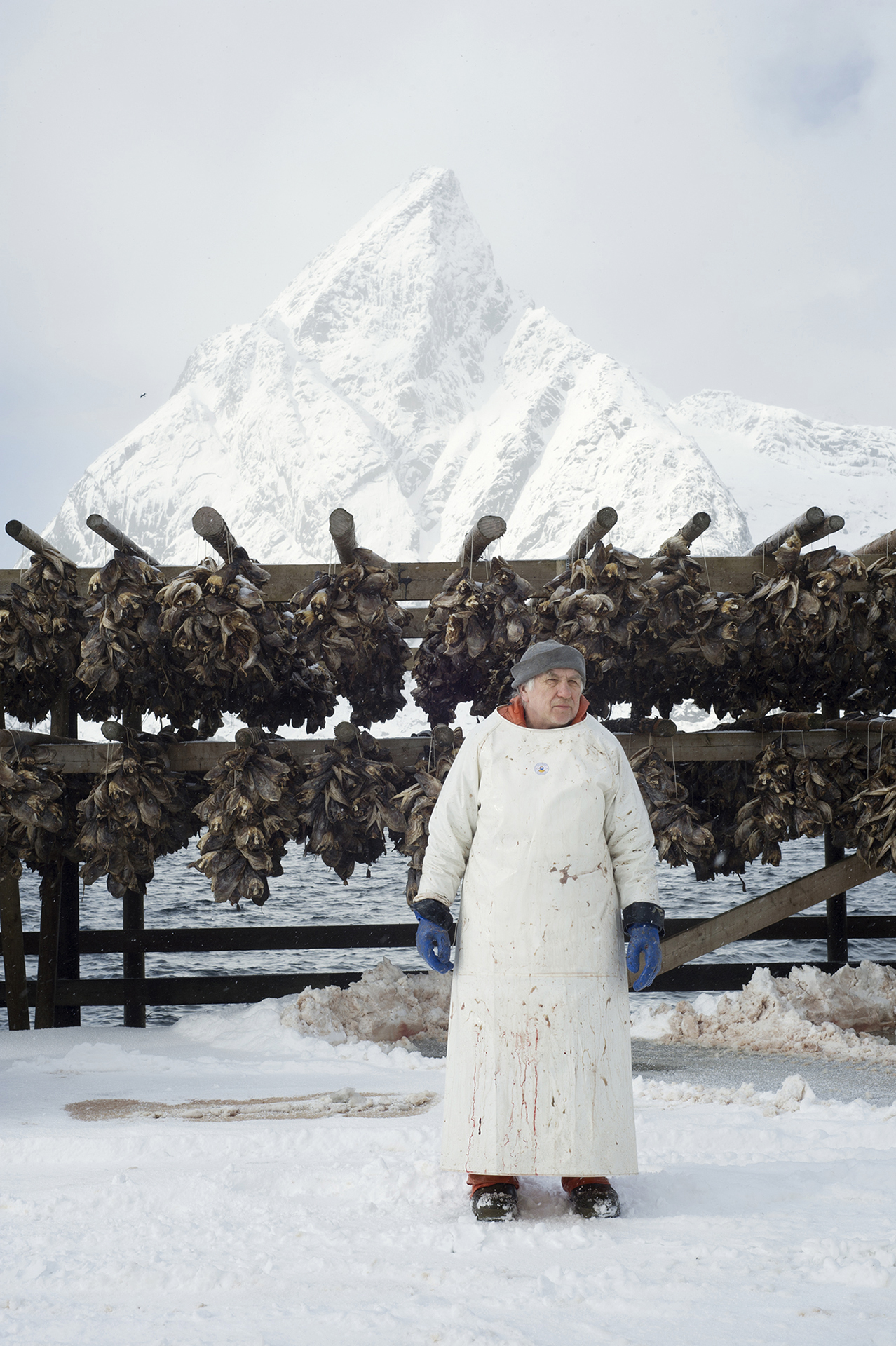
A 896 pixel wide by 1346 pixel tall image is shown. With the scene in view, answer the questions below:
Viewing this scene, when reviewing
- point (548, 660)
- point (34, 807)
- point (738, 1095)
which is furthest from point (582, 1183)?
point (34, 807)

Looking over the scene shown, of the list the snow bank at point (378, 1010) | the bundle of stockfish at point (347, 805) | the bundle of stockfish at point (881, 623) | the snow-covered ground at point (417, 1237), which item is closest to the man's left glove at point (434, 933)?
the snow-covered ground at point (417, 1237)

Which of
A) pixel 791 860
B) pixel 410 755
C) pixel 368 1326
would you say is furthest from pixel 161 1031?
pixel 791 860

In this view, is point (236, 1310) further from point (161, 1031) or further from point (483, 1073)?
point (161, 1031)

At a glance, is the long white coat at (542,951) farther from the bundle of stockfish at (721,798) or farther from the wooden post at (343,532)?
the bundle of stockfish at (721,798)

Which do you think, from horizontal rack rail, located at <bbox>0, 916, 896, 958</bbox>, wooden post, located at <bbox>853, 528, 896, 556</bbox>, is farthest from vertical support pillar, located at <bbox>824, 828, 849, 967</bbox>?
wooden post, located at <bbox>853, 528, 896, 556</bbox>

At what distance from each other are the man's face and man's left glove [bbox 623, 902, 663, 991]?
0.61 meters

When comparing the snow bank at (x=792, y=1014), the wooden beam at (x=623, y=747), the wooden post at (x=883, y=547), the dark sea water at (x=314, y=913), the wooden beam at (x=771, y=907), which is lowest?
the dark sea water at (x=314, y=913)

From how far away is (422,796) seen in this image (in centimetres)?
525

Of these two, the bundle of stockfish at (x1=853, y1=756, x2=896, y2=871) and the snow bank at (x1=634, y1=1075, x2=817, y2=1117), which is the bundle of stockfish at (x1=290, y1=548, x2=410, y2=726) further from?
the bundle of stockfish at (x1=853, y1=756, x2=896, y2=871)

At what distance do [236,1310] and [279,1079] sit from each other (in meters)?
2.77

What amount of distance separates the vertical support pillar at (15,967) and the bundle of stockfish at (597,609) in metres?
3.81

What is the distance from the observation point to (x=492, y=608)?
5.29 m

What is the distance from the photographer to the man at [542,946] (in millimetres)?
2867

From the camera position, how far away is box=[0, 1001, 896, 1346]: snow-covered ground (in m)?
2.14
